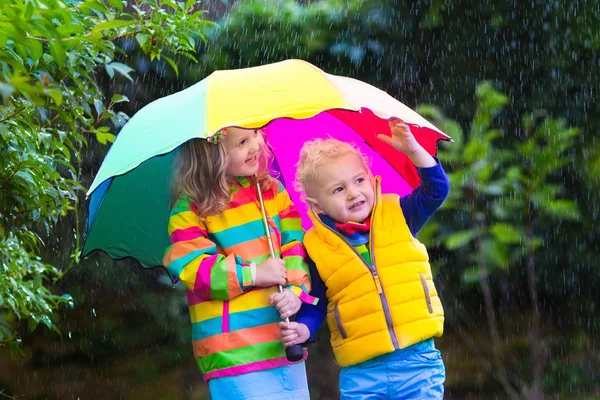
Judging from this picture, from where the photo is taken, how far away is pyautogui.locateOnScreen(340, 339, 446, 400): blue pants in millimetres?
3082

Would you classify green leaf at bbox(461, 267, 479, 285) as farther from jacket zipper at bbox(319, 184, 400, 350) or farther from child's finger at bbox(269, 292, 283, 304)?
child's finger at bbox(269, 292, 283, 304)

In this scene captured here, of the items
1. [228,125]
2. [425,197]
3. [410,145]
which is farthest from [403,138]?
[228,125]

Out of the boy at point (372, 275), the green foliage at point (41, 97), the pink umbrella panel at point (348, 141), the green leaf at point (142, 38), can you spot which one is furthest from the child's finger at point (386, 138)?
the green leaf at point (142, 38)

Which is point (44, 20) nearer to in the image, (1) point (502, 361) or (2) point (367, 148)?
(2) point (367, 148)

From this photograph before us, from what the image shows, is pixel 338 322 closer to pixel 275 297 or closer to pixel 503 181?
pixel 275 297

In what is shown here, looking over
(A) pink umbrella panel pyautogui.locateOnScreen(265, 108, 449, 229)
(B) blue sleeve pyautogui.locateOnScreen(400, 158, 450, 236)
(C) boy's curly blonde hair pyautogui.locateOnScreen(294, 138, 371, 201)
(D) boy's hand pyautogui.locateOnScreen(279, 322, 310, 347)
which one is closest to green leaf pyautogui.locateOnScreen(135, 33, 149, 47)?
(A) pink umbrella panel pyautogui.locateOnScreen(265, 108, 449, 229)

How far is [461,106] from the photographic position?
5.98m

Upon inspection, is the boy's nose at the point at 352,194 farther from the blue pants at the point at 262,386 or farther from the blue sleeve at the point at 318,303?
the blue pants at the point at 262,386

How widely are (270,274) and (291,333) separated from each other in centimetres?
20

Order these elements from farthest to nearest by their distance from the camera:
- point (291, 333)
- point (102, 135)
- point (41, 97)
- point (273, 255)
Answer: point (102, 135) < point (273, 255) < point (291, 333) < point (41, 97)

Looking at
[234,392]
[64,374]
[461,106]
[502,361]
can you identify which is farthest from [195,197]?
[64,374]

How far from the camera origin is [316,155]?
3.28 meters

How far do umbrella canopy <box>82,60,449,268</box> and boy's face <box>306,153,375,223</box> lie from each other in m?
0.21

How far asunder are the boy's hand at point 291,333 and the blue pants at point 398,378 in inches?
9.3
